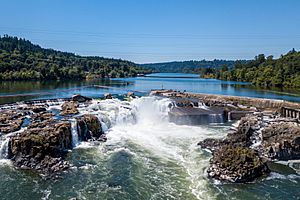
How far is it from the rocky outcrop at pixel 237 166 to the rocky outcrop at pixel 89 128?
13.3 meters

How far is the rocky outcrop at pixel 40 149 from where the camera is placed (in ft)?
65.8

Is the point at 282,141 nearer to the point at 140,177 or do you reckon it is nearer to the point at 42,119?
the point at 140,177

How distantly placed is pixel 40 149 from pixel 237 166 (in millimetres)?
14701

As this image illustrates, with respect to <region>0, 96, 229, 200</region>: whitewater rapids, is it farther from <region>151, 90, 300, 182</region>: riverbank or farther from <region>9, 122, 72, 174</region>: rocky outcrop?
<region>151, 90, 300, 182</region>: riverbank

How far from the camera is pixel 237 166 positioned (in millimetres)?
18516

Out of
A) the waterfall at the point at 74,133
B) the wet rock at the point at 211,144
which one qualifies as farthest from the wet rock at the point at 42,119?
the wet rock at the point at 211,144

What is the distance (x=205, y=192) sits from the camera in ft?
54.0

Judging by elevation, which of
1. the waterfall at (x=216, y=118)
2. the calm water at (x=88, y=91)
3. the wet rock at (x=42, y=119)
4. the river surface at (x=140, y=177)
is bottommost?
the river surface at (x=140, y=177)

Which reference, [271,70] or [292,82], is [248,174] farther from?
[271,70]

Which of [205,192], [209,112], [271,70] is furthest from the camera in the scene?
[271,70]

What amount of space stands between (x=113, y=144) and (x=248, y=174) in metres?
12.8

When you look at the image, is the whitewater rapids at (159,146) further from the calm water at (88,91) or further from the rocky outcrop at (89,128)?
the calm water at (88,91)

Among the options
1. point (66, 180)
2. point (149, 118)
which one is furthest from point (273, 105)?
point (66, 180)

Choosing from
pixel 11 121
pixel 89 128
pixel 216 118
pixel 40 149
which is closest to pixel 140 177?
pixel 40 149
